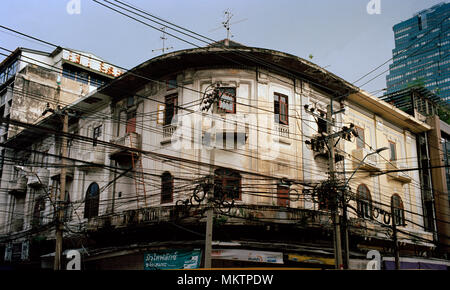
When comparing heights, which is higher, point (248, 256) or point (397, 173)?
point (397, 173)

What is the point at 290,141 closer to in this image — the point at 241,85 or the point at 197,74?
the point at 241,85

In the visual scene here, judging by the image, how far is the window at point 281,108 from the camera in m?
20.9

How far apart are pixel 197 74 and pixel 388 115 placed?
522 inches

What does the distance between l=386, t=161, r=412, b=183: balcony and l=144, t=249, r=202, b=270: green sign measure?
13904 mm

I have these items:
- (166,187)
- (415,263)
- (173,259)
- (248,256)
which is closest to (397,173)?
(415,263)

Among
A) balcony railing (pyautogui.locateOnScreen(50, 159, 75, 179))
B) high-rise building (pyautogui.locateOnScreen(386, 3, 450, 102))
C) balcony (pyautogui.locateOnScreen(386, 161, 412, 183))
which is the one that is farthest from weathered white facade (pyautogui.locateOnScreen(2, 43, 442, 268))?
high-rise building (pyautogui.locateOnScreen(386, 3, 450, 102))

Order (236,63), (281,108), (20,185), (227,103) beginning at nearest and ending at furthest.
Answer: (227,103), (236,63), (281,108), (20,185)

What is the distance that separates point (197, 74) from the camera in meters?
20.9

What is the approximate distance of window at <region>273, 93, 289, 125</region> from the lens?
68.6 ft

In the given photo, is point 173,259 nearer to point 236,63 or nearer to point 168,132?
point 168,132

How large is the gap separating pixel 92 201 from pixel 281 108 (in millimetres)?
11771

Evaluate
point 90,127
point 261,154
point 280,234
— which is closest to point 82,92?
point 90,127

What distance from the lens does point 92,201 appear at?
24.3 m

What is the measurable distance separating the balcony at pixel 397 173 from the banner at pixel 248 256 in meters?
11.7
